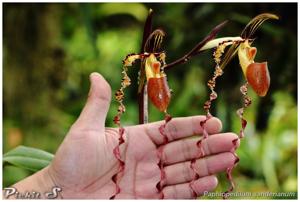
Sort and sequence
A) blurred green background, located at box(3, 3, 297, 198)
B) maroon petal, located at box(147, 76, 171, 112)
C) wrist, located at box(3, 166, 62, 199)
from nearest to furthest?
maroon petal, located at box(147, 76, 171, 112) → wrist, located at box(3, 166, 62, 199) → blurred green background, located at box(3, 3, 297, 198)

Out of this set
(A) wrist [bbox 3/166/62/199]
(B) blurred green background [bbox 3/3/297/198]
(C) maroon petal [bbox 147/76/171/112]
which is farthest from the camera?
(B) blurred green background [bbox 3/3/297/198]

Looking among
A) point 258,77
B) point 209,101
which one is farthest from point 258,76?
point 209,101

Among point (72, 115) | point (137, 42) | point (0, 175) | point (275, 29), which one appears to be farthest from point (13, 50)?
point (275, 29)

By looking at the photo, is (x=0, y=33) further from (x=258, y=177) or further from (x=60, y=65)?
(x=258, y=177)

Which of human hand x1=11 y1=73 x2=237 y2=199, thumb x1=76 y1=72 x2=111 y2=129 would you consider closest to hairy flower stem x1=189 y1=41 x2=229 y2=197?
human hand x1=11 y1=73 x2=237 y2=199

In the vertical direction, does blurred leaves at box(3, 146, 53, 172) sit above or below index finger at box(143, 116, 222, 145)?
below

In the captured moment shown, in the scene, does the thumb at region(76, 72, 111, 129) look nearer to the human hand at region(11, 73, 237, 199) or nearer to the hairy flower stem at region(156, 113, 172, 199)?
the human hand at region(11, 73, 237, 199)

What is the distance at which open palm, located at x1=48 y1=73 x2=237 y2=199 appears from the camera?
1133 mm

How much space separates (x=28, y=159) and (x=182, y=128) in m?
0.34

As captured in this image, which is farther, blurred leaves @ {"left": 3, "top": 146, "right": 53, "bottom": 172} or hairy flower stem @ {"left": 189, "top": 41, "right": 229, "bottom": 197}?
blurred leaves @ {"left": 3, "top": 146, "right": 53, "bottom": 172}

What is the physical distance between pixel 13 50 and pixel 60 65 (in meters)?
0.16

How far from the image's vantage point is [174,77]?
6.48 ft

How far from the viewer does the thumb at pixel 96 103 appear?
3.65ft

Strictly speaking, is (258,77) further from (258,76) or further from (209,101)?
(209,101)
